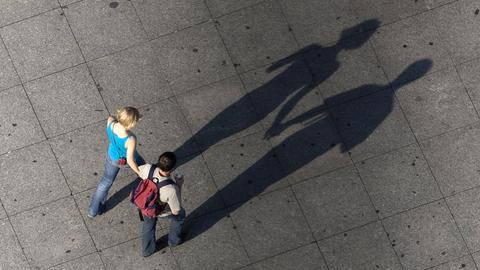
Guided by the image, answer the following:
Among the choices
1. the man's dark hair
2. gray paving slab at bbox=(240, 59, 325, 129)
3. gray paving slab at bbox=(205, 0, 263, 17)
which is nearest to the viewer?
the man's dark hair

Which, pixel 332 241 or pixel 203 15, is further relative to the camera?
pixel 203 15

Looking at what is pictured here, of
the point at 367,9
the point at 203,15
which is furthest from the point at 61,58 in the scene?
the point at 367,9

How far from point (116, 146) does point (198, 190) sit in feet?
5.31

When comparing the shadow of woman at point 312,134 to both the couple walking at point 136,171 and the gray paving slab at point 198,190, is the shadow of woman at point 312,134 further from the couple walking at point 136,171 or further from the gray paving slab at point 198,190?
the couple walking at point 136,171

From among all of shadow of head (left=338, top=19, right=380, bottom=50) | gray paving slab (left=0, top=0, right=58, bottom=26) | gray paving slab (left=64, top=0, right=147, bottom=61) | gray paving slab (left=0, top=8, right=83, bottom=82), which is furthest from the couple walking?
shadow of head (left=338, top=19, right=380, bottom=50)

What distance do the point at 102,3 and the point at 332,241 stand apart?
4.77 meters

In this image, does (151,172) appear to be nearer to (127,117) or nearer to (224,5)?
(127,117)

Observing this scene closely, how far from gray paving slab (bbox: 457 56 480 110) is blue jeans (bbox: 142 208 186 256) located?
4.49 meters

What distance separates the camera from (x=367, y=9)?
862 centimetres

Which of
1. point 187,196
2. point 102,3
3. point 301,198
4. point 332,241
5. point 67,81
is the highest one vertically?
point 102,3

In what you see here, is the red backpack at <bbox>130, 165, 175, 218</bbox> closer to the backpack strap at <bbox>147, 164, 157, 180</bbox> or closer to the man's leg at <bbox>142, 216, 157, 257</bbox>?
the backpack strap at <bbox>147, 164, 157, 180</bbox>

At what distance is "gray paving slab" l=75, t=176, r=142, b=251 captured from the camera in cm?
799

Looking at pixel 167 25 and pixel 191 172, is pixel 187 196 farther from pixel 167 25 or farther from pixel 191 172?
pixel 167 25

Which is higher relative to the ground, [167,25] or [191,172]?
[167,25]
